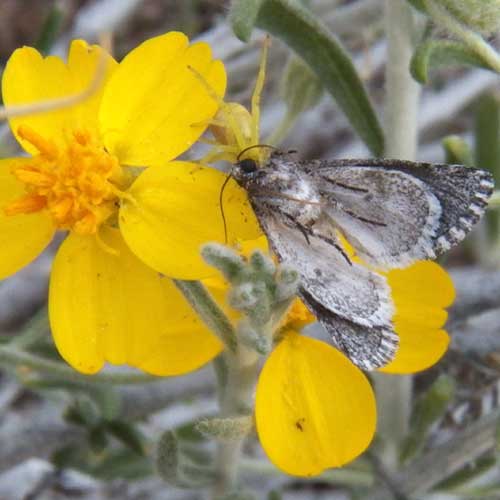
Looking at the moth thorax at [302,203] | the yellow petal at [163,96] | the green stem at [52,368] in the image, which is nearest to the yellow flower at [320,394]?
the moth thorax at [302,203]

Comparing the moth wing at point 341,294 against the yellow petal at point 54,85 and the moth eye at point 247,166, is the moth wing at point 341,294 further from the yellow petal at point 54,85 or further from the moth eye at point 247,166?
the yellow petal at point 54,85

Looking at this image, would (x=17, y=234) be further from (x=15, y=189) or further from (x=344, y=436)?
(x=344, y=436)

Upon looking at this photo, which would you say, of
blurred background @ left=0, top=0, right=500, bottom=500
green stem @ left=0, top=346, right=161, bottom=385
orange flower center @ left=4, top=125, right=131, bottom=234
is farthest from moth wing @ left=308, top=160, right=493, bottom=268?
green stem @ left=0, top=346, right=161, bottom=385

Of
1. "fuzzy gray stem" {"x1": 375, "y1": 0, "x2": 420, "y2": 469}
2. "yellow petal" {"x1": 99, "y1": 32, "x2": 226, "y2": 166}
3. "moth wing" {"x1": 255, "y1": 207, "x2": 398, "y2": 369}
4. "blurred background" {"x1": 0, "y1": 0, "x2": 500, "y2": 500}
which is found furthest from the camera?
"blurred background" {"x1": 0, "y1": 0, "x2": 500, "y2": 500}

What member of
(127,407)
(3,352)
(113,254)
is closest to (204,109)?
(113,254)

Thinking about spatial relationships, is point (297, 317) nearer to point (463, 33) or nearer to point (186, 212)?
point (186, 212)

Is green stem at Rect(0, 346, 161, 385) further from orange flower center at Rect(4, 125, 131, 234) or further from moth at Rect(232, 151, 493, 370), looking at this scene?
moth at Rect(232, 151, 493, 370)

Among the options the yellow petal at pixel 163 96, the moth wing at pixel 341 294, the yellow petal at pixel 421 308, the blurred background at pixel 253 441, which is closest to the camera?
the moth wing at pixel 341 294
